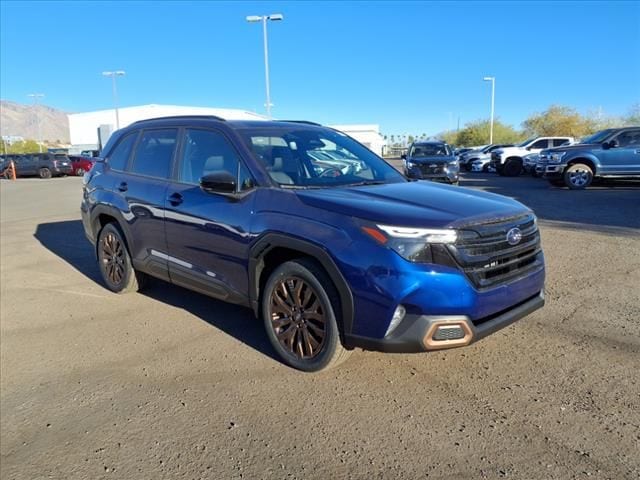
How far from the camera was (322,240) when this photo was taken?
3.10 m

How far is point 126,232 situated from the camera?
5.02m

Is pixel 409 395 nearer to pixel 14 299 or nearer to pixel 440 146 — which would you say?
pixel 14 299

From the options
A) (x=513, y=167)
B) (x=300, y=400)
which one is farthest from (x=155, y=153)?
(x=513, y=167)

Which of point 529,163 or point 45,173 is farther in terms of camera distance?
point 45,173

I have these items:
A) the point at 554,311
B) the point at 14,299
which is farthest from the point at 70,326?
the point at 554,311

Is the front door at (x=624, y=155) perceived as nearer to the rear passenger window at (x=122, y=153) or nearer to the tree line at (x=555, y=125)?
the rear passenger window at (x=122, y=153)

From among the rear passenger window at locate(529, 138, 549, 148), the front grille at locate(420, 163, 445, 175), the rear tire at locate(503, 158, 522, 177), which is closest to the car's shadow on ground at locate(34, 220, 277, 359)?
the front grille at locate(420, 163, 445, 175)

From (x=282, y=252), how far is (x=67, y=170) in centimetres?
3378

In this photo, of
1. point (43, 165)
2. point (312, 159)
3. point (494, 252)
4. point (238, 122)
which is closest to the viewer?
point (494, 252)

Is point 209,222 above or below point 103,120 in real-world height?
below

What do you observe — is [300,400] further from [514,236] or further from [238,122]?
[238,122]

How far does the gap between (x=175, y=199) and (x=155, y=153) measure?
0.80m

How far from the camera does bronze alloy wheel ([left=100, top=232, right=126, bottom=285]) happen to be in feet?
17.3

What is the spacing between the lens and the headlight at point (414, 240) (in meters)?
2.87
